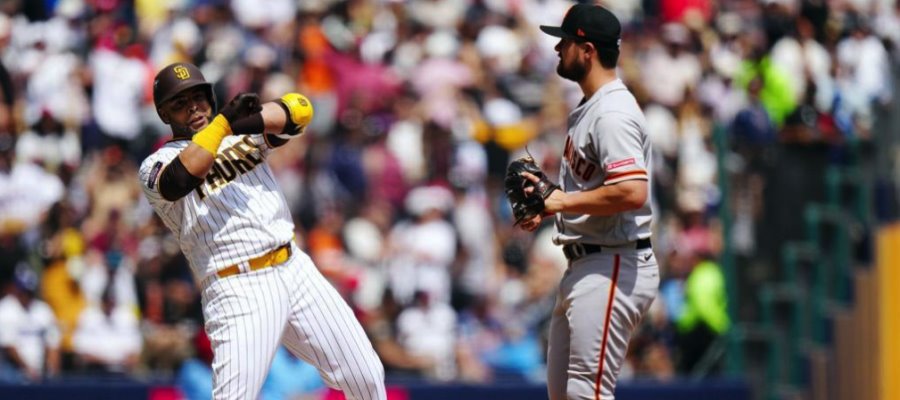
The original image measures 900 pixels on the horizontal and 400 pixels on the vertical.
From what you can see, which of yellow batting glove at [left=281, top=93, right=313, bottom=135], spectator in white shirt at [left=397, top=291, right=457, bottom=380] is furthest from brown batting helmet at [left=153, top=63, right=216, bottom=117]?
spectator in white shirt at [left=397, top=291, right=457, bottom=380]

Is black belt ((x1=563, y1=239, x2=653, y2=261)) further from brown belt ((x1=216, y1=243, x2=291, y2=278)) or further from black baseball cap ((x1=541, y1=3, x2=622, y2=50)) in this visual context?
brown belt ((x1=216, y1=243, x2=291, y2=278))

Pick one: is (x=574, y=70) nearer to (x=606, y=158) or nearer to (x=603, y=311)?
(x=606, y=158)

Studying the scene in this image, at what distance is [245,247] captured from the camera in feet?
21.7

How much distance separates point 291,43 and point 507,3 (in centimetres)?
268

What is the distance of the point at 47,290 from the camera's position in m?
12.2

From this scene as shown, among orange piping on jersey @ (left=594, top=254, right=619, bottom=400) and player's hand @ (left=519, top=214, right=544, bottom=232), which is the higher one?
player's hand @ (left=519, top=214, right=544, bottom=232)

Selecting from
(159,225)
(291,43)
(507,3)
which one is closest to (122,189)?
(159,225)

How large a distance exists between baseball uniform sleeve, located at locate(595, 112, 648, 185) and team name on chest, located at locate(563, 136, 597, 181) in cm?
14

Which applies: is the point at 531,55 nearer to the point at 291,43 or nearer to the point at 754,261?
the point at 291,43

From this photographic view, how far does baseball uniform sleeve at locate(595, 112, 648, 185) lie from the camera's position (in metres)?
6.24

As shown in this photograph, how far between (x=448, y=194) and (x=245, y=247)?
7086 millimetres

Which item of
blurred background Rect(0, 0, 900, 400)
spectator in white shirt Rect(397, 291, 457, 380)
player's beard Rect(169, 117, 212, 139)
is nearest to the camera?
player's beard Rect(169, 117, 212, 139)

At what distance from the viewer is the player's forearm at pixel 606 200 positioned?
621 cm

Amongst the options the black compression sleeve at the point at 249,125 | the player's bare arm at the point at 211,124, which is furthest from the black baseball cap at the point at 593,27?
the black compression sleeve at the point at 249,125
